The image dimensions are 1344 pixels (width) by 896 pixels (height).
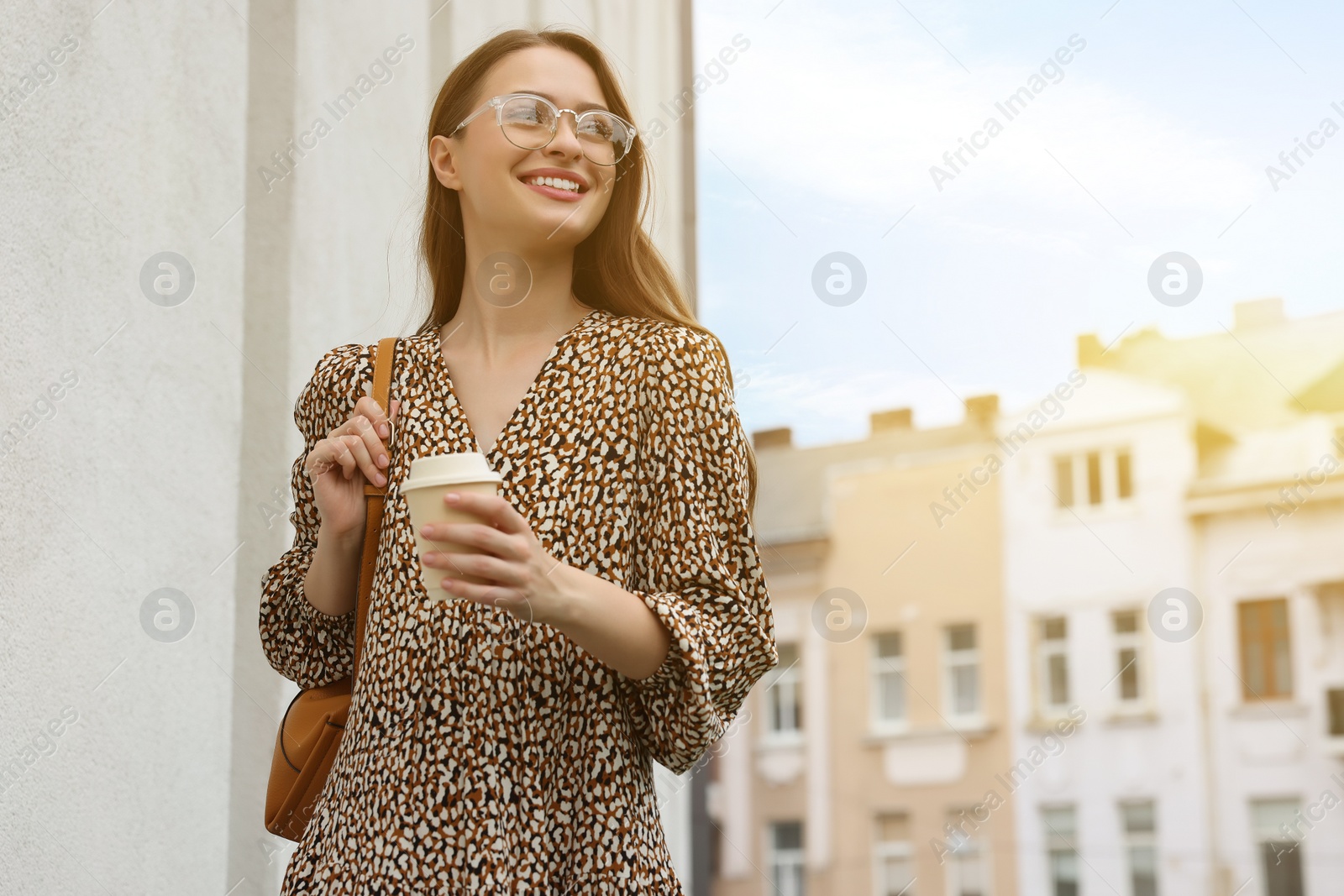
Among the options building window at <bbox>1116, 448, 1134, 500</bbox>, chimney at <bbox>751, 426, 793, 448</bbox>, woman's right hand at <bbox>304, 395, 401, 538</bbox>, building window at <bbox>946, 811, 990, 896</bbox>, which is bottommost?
building window at <bbox>946, 811, 990, 896</bbox>

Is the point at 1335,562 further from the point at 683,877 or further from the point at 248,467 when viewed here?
the point at 248,467

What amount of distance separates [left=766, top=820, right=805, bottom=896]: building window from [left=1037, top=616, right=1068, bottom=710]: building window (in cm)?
541

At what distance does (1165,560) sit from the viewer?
79.9 feet

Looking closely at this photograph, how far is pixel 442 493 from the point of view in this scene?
1146 mm

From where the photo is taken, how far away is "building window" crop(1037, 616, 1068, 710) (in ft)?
86.4

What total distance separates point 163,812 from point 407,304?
1.40 metres

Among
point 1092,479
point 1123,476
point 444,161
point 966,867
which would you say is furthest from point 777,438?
point 444,161

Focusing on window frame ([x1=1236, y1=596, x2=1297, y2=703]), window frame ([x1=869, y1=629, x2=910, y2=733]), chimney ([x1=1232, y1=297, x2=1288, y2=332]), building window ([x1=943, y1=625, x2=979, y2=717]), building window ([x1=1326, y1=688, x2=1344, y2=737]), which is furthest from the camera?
window frame ([x1=869, y1=629, x2=910, y2=733])

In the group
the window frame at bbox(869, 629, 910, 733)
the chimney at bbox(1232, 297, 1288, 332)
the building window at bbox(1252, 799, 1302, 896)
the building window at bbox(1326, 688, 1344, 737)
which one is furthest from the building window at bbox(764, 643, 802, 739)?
the chimney at bbox(1232, 297, 1288, 332)

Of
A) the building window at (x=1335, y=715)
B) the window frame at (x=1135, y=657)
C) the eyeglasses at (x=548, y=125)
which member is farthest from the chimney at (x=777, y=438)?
the eyeglasses at (x=548, y=125)

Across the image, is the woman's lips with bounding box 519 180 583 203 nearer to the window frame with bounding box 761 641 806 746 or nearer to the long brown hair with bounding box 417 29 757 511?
the long brown hair with bounding box 417 29 757 511

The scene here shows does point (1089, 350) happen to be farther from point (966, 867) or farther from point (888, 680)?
point (966, 867)

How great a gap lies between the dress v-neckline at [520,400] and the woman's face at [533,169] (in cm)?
10

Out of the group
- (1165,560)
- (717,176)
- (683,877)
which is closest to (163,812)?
(683,877)
